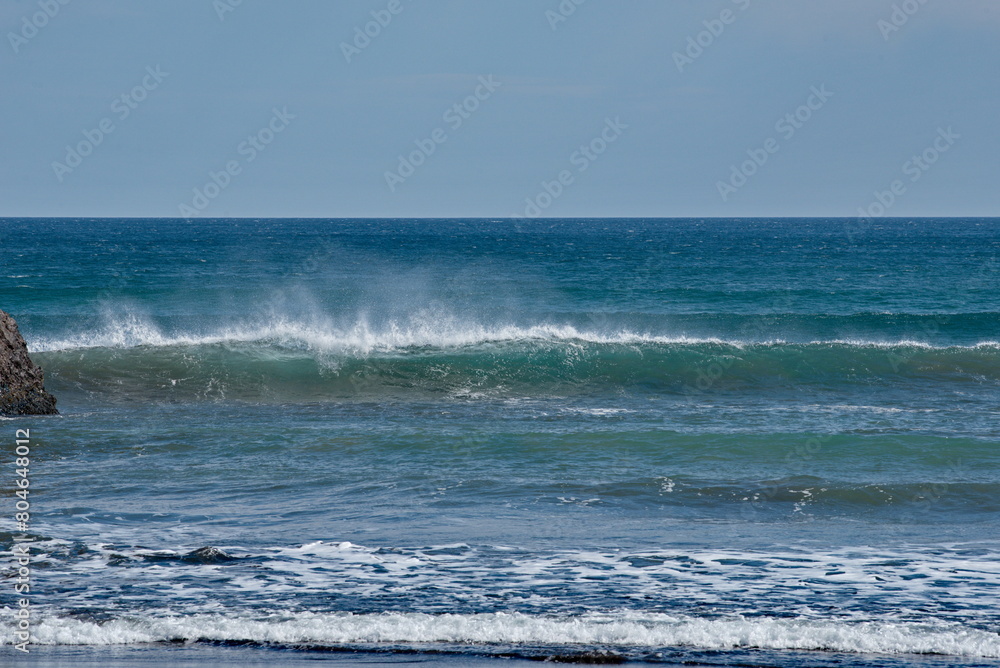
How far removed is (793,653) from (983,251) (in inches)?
2606

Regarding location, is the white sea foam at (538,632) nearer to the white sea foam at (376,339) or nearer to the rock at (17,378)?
the rock at (17,378)

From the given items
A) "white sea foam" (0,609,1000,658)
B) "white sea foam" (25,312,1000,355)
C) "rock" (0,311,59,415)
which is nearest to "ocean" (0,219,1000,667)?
"white sea foam" (0,609,1000,658)

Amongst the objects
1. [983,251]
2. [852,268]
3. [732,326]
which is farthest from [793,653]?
[983,251]

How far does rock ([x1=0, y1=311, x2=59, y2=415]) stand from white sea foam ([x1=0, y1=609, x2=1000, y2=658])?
7.69 meters

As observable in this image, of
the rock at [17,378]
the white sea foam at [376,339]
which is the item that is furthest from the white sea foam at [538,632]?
the white sea foam at [376,339]

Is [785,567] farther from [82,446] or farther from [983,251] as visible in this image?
[983,251]

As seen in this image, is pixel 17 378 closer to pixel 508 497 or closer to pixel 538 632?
pixel 508 497

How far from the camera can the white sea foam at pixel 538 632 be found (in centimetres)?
600

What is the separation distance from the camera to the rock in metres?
13.1

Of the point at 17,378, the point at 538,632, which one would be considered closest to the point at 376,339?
the point at 17,378

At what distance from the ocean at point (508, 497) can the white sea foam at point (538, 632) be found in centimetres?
2

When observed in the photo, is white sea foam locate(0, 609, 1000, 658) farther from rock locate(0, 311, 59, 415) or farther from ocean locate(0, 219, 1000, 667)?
rock locate(0, 311, 59, 415)

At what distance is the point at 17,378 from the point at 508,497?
300 inches

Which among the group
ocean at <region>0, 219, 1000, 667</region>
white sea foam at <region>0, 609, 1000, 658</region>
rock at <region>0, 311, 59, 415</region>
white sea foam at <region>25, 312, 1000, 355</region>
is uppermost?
white sea foam at <region>25, 312, 1000, 355</region>
